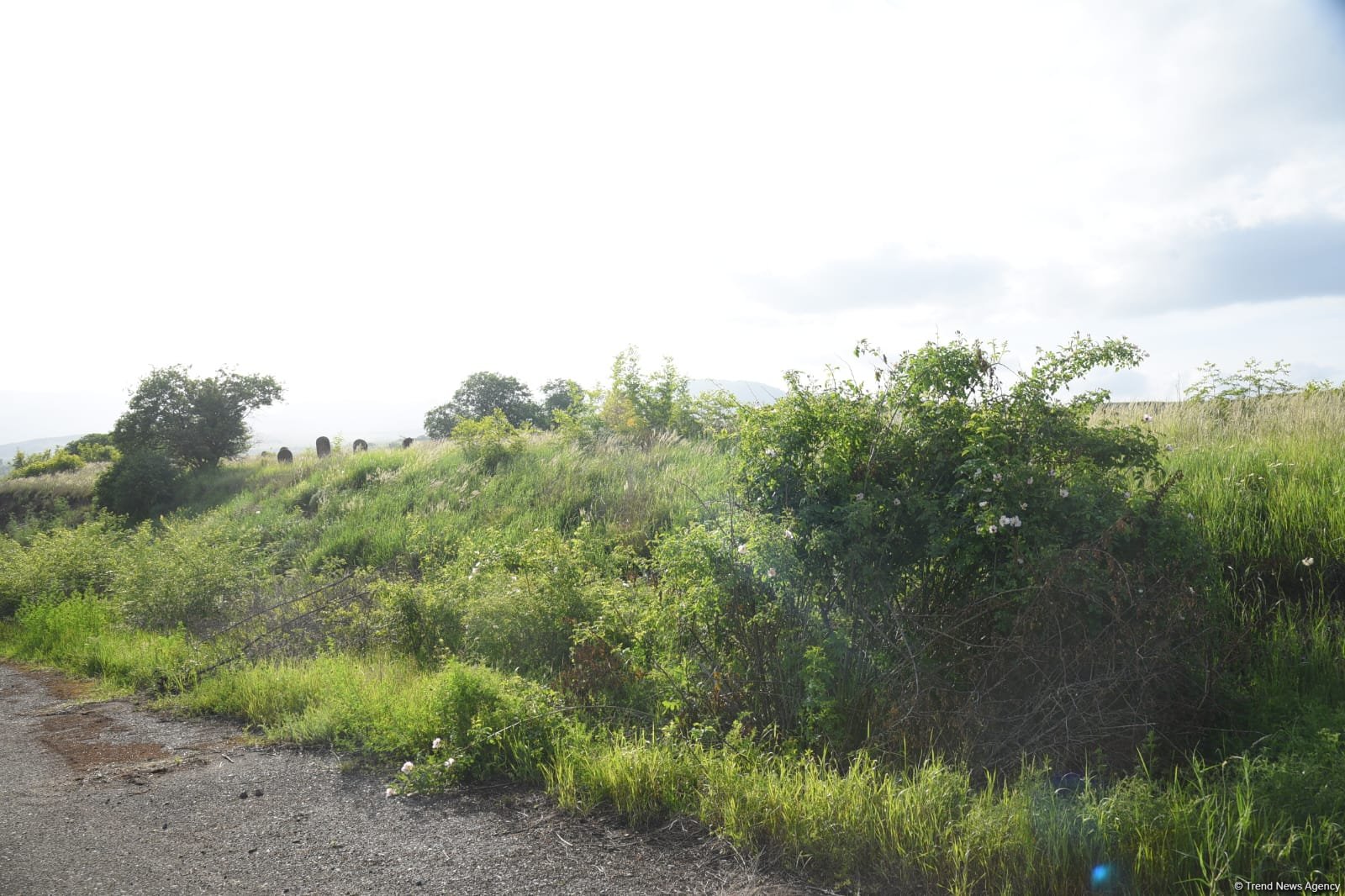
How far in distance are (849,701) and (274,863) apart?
11.1 ft

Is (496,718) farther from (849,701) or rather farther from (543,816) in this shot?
(849,701)

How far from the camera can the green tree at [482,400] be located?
220 feet

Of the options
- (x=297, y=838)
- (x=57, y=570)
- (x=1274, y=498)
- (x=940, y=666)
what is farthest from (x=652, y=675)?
(x=57, y=570)

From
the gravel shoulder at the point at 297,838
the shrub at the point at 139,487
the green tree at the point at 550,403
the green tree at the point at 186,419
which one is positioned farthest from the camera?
the green tree at the point at 550,403

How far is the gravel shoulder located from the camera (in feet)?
13.3

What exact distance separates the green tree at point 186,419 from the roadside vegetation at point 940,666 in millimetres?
26016

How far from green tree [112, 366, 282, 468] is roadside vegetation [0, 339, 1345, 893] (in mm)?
26016

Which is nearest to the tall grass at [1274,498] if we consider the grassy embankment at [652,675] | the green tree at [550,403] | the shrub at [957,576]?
the grassy embankment at [652,675]

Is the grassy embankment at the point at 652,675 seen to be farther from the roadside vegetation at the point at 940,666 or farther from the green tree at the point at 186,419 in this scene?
the green tree at the point at 186,419

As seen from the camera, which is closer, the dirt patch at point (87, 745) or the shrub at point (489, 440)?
the dirt patch at point (87, 745)

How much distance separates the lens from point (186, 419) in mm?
31688

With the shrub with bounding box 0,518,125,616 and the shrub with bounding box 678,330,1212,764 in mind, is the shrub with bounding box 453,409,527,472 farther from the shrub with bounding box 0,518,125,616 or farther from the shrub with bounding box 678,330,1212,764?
the shrub with bounding box 678,330,1212,764

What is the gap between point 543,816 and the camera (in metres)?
4.76

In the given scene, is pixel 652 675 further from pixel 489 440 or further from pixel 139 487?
pixel 139 487
